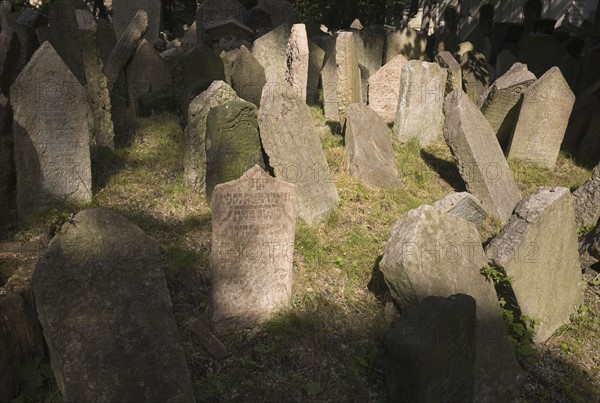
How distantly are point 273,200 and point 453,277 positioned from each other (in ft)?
4.78

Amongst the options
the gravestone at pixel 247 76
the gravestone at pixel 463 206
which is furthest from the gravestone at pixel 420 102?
the gravestone at pixel 463 206

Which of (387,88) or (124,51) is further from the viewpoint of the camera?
(387,88)

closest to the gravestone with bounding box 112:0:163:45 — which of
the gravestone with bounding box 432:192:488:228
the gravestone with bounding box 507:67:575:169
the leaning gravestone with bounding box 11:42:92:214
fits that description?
the leaning gravestone with bounding box 11:42:92:214

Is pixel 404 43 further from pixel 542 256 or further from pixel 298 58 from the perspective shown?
pixel 542 256

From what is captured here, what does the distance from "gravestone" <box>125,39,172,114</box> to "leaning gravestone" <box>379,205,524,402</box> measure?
18.1 feet

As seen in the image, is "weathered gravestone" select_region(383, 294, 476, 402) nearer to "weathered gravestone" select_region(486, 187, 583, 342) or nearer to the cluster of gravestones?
the cluster of gravestones

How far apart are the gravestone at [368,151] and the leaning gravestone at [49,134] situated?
2.86m

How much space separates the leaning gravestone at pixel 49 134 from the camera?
4.45 meters

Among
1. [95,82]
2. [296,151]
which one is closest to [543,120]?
[296,151]

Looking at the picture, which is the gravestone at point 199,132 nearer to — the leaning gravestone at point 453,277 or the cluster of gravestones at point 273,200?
the cluster of gravestones at point 273,200

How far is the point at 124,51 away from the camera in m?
7.59

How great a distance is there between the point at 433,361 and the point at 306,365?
0.98 meters

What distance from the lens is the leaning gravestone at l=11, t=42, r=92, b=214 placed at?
14.6 feet

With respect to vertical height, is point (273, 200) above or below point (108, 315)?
above
